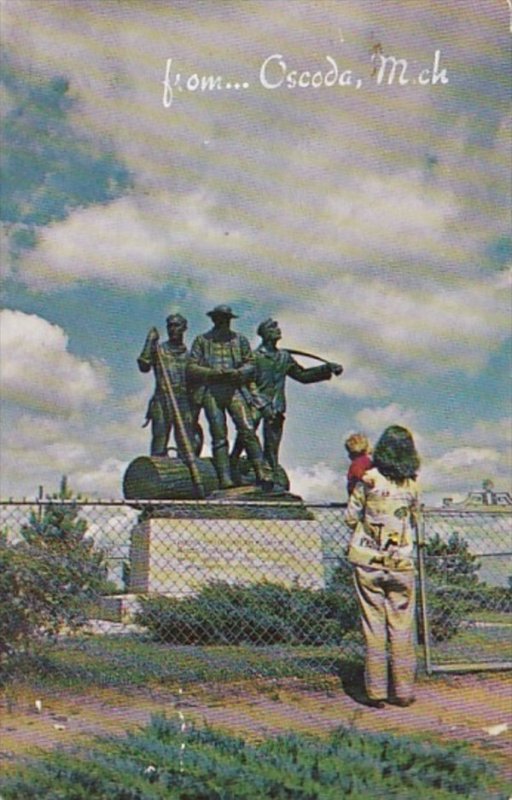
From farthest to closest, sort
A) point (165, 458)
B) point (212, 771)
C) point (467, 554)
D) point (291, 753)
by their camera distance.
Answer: point (165, 458), point (467, 554), point (291, 753), point (212, 771)

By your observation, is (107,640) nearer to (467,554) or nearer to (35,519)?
(35,519)

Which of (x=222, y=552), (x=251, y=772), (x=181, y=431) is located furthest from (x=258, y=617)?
(x=181, y=431)

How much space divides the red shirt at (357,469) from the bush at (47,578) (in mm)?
1372

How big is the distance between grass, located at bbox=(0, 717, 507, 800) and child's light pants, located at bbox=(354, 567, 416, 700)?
1577 mm

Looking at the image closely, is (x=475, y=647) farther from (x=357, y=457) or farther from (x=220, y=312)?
(x=220, y=312)

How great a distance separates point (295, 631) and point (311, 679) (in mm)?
842

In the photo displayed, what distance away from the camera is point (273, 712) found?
4.51 m

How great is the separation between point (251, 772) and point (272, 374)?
23.7 feet

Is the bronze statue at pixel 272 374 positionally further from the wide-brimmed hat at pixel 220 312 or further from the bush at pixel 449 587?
the bush at pixel 449 587

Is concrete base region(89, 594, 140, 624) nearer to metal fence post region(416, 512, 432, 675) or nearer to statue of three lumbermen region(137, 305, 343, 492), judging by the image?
metal fence post region(416, 512, 432, 675)

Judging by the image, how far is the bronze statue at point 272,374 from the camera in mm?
9672

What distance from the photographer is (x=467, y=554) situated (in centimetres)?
627

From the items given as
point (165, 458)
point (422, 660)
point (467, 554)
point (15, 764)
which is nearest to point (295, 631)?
point (422, 660)

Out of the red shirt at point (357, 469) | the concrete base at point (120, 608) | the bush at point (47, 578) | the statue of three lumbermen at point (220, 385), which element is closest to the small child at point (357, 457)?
the red shirt at point (357, 469)
